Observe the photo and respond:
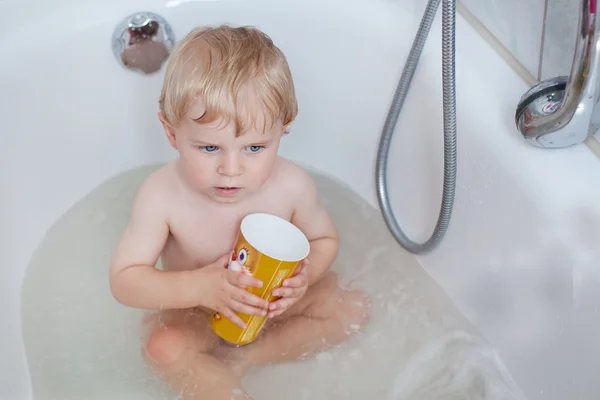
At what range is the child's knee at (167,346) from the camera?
3.37 ft

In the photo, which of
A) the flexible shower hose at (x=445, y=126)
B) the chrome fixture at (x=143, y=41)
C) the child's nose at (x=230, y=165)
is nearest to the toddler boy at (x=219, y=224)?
the child's nose at (x=230, y=165)

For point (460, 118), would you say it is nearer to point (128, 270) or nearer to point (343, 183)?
point (343, 183)

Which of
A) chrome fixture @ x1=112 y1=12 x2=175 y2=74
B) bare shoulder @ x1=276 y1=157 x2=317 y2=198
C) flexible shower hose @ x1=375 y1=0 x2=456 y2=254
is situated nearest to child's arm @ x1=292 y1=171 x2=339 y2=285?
bare shoulder @ x1=276 y1=157 x2=317 y2=198

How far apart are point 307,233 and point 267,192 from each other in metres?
0.09

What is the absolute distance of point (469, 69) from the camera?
1045 millimetres

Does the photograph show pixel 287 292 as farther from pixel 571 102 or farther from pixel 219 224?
pixel 571 102

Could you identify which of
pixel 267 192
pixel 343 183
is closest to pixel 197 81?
pixel 267 192

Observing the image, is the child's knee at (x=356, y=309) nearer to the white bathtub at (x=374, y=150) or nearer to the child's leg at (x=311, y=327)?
the child's leg at (x=311, y=327)

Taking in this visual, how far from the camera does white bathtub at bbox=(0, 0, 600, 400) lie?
2.99ft

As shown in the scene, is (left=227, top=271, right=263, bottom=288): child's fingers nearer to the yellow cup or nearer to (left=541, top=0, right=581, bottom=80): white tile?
the yellow cup

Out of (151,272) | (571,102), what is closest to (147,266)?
(151,272)

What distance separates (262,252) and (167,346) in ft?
0.86

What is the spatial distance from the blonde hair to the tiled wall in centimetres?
31

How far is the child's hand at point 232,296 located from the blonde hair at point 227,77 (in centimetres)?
17
